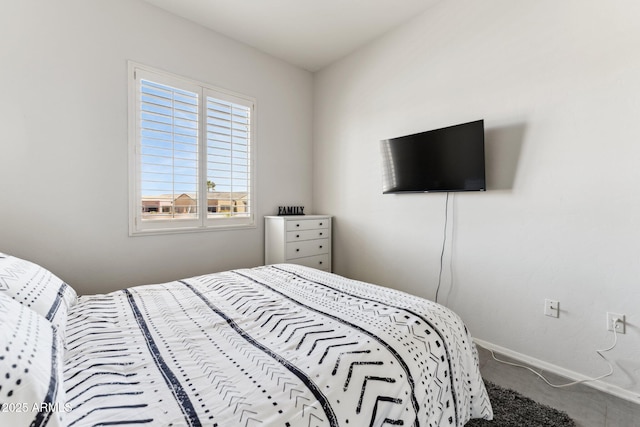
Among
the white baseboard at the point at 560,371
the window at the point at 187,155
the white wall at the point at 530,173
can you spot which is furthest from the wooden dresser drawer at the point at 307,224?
the white baseboard at the point at 560,371

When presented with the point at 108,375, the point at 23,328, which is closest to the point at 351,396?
the point at 108,375

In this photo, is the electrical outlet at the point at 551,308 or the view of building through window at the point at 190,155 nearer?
the electrical outlet at the point at 551,308

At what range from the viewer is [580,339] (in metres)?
1.88

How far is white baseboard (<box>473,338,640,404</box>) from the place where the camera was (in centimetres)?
170

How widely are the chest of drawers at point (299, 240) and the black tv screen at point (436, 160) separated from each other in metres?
0.89

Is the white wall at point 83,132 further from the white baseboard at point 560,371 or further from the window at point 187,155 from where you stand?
the white baseboard at point 560,371

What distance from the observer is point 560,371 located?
1933mm

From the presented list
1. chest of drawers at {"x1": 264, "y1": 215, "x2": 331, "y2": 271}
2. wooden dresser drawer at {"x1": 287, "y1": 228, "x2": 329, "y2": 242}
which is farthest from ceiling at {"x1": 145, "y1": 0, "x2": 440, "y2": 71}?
wooden dresser drawer at {"x1": 287, "y1": 228, "x2": 329, "y2": 242}

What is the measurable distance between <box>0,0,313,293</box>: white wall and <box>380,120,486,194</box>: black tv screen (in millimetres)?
1831

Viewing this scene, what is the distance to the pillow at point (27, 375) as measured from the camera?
56cm

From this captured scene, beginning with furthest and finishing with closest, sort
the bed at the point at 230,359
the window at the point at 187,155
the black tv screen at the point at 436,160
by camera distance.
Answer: the window at the point at 187,155 < the black tv screen at the point at 436,160 < the bed at the point at 230,359

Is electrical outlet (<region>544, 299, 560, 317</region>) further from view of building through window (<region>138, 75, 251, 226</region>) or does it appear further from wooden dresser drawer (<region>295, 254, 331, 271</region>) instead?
view of building through window (<region>138, 75, 251, 226</region>)

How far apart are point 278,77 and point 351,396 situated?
3.44m

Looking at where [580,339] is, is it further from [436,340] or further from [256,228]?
[256,228]
